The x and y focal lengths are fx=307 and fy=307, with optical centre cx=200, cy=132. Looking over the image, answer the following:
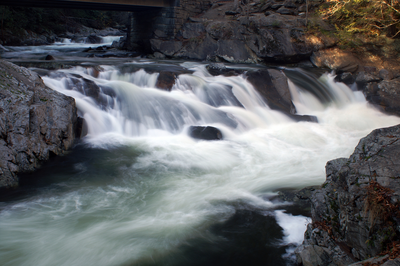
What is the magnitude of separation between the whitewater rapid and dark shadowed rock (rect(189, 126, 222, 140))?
19cm

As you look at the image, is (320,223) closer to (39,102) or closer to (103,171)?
(103,171)

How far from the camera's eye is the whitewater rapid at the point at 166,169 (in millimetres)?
3664

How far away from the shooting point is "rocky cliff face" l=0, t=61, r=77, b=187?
200 inches

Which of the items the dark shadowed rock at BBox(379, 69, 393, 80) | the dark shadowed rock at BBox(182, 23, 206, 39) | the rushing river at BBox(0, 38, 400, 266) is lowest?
the rushing river at BBox(0, 38, 400, 266)

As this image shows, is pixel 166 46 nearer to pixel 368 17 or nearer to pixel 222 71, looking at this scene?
pixel 222 71

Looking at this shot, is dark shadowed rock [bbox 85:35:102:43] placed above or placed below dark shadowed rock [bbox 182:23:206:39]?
above

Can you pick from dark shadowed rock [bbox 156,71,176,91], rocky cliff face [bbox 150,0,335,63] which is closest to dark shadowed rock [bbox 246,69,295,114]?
dark shadowed rock [bbox 156,71,176,91]

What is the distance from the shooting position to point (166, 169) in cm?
582

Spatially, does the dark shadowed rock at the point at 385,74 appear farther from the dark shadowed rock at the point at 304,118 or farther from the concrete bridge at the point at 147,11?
the concrete bridge at the point at 147,11

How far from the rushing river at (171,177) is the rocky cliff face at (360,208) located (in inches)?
26.1

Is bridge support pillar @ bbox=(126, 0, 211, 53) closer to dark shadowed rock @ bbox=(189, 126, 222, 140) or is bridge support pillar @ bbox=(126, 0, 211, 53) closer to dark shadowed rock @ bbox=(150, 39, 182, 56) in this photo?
dark shadowed rock @ bbox=(150, 39, 182, 56)

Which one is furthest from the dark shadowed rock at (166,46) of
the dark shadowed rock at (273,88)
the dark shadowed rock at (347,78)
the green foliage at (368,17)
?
the dark shadowed rock at (347,78)

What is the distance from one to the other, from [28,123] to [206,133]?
3804 mm

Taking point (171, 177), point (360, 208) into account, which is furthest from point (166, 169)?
point (360, 208)
